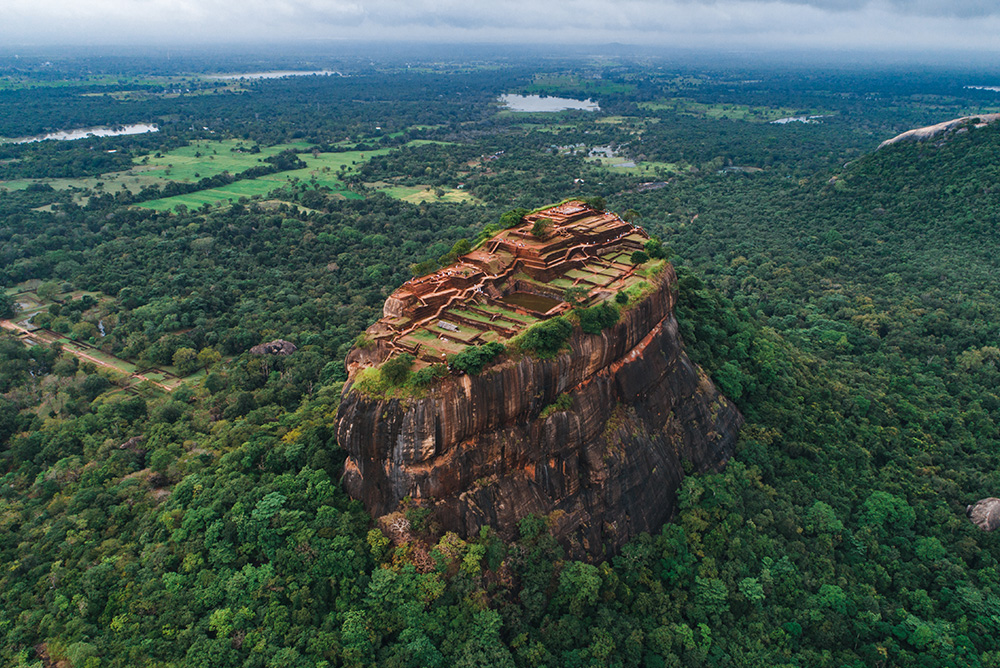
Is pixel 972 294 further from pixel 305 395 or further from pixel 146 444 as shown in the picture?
pixel 146 444

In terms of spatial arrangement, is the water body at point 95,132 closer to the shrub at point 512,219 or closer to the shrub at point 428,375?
the shrub at point 512,219

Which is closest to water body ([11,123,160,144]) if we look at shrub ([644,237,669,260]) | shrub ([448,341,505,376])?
shrub ([644,237,669,260])

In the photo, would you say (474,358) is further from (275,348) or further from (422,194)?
(422,194)

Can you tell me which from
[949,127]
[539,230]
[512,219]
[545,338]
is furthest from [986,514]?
[949,127]

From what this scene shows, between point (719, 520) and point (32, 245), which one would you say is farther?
point (32, 245)

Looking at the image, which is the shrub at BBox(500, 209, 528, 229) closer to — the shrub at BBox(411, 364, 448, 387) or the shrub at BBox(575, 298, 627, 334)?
the shrub at BBox(575, 298, 627, 334)

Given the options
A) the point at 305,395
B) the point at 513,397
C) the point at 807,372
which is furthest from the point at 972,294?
the point at 305,395
